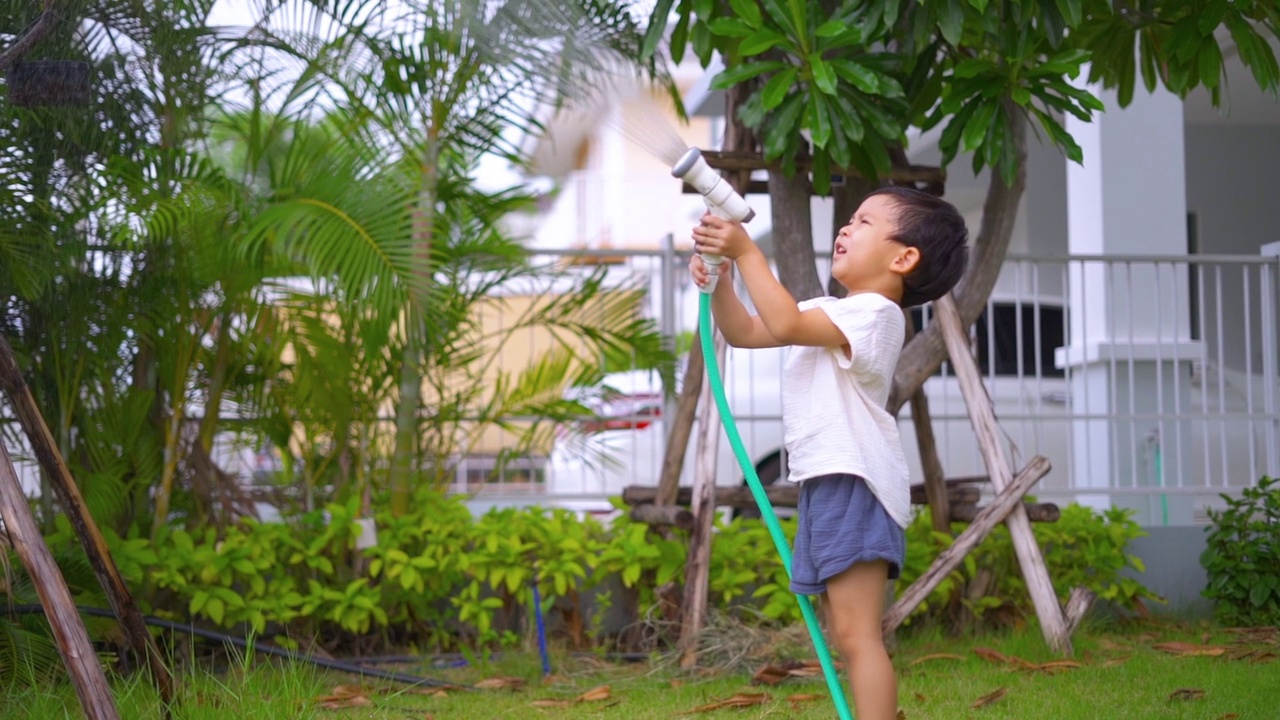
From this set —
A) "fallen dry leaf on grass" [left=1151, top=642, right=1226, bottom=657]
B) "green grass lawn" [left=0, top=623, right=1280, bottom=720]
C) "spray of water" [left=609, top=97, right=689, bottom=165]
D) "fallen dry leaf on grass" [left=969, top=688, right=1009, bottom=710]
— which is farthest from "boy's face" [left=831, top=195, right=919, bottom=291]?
"fallen dry leaf on grass" [left=1151, top=642, right=1226, bottom=657]

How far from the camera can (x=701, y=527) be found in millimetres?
4152

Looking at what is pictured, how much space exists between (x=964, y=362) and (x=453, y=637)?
2053mm

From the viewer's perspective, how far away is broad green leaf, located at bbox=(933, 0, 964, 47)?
327 centimetres

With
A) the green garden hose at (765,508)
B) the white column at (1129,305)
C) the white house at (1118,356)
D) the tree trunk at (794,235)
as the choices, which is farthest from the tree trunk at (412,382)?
the white column at (1129,305)

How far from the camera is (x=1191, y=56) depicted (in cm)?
370

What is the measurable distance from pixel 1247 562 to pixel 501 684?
2827mm

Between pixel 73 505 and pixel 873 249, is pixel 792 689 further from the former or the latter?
pixel 73 505

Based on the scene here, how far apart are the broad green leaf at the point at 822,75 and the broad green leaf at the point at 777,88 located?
7cm

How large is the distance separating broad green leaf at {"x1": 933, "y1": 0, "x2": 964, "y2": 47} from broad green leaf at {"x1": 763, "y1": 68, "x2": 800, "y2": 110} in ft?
1.29

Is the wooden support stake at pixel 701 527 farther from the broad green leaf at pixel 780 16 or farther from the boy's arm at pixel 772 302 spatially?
the boy's arm at pixel 772 302

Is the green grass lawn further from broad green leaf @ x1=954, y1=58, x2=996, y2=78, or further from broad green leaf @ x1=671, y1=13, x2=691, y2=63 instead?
broad green leaf @ x1=671, y1=13, x2=691, y2=63

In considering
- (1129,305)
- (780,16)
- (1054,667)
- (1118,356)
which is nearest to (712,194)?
(780,16)

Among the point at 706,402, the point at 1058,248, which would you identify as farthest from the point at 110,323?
the point at 1058,248

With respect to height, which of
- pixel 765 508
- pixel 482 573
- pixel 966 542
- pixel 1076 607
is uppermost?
pixel 765 508
